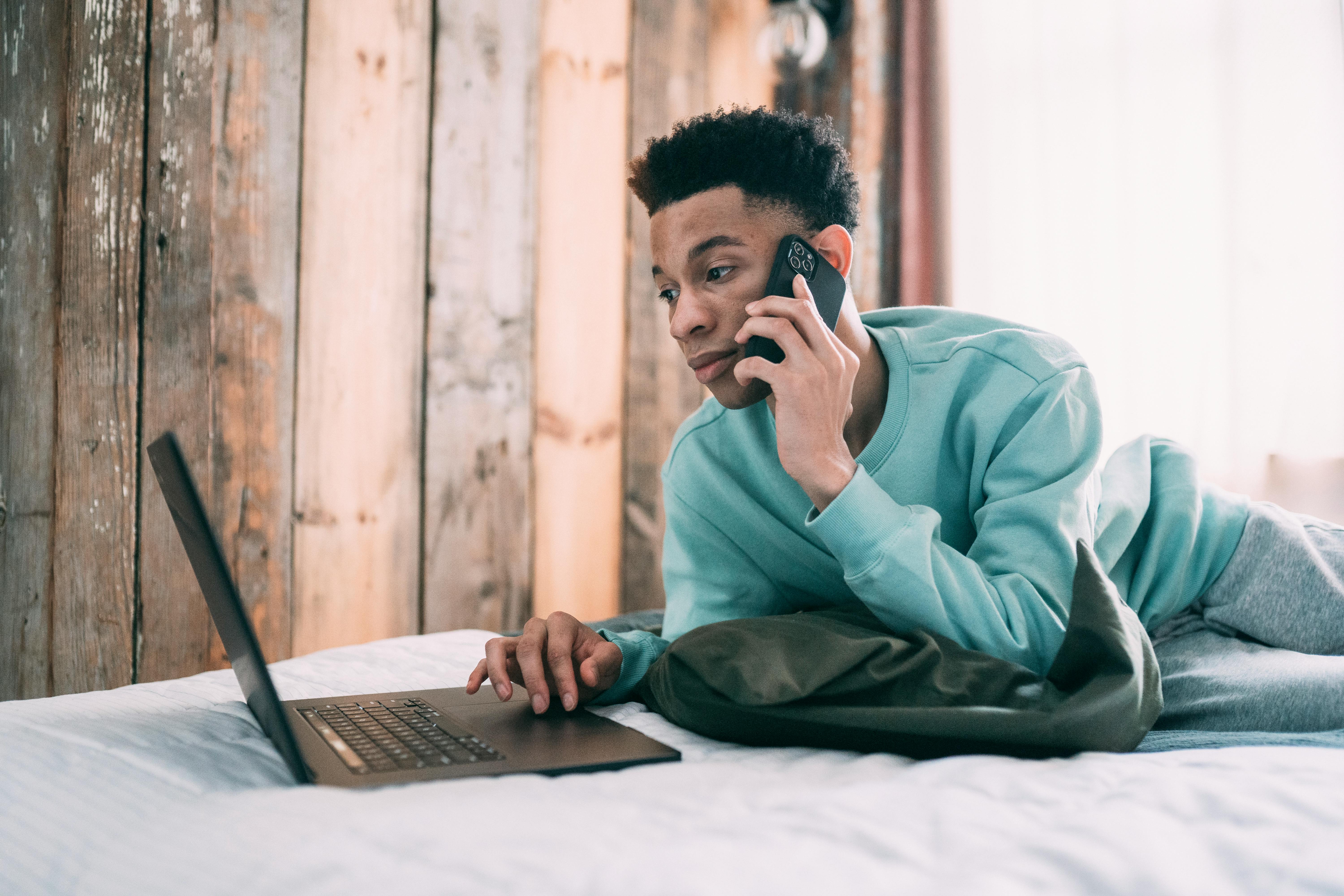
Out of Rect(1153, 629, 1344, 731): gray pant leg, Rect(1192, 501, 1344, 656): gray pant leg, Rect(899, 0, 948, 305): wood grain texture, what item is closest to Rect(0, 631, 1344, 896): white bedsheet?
Rect(1153, 629, 1344, 731): gray pant leg

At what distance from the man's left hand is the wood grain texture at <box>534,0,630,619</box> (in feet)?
3.75

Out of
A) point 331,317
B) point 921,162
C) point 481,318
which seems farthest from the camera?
point 921,162

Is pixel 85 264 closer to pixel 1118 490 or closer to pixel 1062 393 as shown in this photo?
pixel 1062 393

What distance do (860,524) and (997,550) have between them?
163mm

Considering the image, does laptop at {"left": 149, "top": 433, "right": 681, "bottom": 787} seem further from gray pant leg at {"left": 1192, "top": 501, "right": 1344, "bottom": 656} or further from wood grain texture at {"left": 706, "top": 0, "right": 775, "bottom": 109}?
wood grain texture at {"left": 706, "top": 0, "right": 775, "bottom": 109}

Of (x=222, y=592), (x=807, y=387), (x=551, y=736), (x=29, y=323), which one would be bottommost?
(x=551, y=736)

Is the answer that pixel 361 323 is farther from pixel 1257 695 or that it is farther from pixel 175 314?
pixel 1257 695

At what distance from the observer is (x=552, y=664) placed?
854 millimetres

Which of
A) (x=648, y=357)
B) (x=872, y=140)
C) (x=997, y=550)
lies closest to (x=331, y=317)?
(x=648, y=357)

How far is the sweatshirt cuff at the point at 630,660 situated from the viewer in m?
0.90

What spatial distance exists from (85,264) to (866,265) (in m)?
1.85

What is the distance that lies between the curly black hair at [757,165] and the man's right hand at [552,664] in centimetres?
55

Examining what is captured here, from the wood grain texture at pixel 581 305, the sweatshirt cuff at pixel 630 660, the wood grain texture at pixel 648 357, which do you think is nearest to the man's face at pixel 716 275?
the sweatshirt cuff at pixel 630 660

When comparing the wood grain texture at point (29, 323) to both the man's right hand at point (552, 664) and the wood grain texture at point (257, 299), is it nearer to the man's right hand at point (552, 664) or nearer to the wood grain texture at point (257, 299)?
the wood grain texture at point (257, 299)
